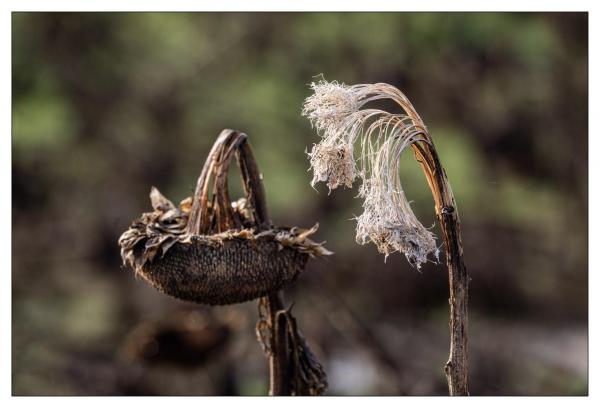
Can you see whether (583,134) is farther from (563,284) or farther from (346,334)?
(346,334)

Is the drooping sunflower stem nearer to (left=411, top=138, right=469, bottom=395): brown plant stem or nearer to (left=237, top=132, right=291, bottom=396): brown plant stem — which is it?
(left=411, top=138, right=469, bottom=395): brown plant stem

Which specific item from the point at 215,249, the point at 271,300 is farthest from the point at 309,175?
the point at 215,249

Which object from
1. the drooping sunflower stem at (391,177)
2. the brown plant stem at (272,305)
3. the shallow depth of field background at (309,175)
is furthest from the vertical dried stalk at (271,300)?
the shallow depth of field background at (309,175)

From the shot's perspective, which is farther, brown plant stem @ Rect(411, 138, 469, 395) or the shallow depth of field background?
the shallow depth of field background

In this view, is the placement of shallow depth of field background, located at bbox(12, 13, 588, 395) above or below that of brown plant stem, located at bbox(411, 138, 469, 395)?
above

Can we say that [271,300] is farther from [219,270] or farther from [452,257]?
[452,257]

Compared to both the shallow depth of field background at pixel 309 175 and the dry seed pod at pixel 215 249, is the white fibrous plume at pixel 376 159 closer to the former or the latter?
the dry seed pod at pixel 215 249

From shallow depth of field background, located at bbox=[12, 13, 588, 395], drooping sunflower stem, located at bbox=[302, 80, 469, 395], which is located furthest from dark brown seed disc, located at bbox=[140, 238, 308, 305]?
shallow depth of field background, located at bbox=[12, 13, 588, 395]
